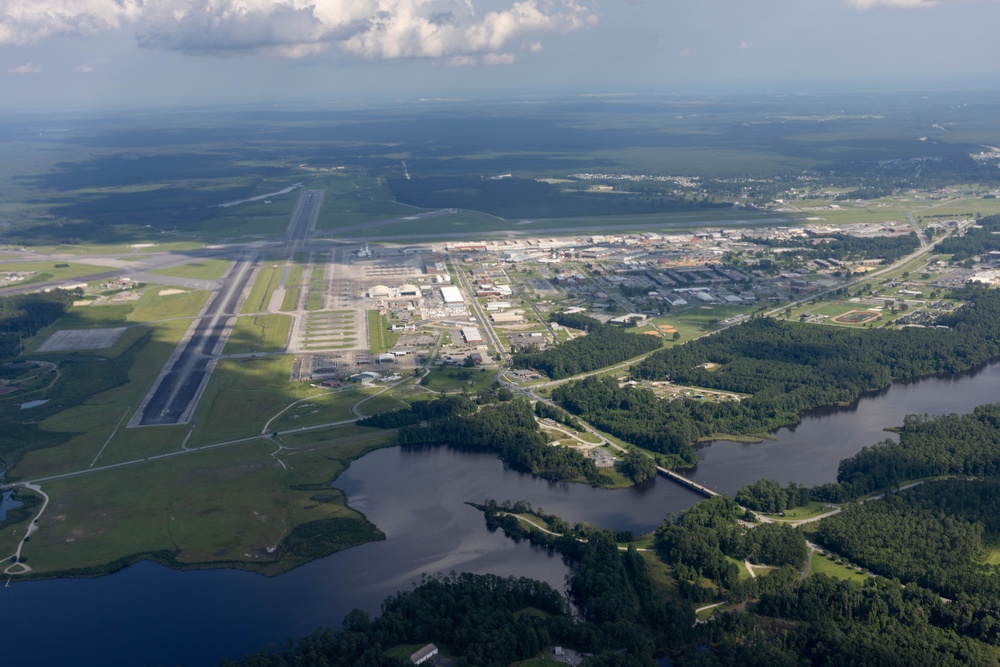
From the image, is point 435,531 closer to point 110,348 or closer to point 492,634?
point 492,634

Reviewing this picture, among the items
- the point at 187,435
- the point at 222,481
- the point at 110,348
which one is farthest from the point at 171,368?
the point at 222,481

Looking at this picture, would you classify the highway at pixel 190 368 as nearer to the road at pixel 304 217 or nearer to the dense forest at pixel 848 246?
the road at pixel 304 217

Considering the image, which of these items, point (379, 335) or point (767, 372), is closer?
point (767, 372)

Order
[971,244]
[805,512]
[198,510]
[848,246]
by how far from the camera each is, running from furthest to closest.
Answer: [848,246], [971,244], [198,510], [805,512]

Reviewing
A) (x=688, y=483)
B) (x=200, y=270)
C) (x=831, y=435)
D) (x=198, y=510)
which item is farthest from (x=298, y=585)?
(x=200, y=270)

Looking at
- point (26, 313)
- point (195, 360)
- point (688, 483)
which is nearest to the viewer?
point (688, 483)

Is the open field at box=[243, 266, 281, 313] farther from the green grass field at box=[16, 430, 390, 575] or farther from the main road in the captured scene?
the green grass field at box=[16, 430, 390, 575]

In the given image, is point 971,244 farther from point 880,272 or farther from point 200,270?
point 200,270

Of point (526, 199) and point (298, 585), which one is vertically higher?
point (526, 199)
